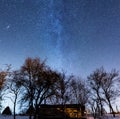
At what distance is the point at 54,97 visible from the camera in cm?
3984

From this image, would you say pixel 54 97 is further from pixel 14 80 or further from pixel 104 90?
pixel 104 90

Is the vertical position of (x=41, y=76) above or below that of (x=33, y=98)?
above

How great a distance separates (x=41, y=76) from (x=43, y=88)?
2604 millimetres

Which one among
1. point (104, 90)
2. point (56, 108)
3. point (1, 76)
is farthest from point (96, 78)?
point (1, 76)

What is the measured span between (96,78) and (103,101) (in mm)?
6622

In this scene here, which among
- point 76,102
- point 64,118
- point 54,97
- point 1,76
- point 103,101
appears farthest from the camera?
point 76,102

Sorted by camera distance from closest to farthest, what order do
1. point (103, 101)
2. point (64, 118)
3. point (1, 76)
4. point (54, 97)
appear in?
point (1, 76)
point (54, 97)
point (64, 118)
point (103, 101)

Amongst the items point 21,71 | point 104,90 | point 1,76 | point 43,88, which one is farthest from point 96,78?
point 1,76

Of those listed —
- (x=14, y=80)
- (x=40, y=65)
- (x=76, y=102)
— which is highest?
(x=40, y=65)

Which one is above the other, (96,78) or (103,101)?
(96,78)

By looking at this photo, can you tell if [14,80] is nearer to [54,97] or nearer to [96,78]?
[54,97]

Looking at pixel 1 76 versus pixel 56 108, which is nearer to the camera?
pixel 1 76

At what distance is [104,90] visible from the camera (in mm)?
49594

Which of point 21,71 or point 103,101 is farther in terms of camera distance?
point 103,101
